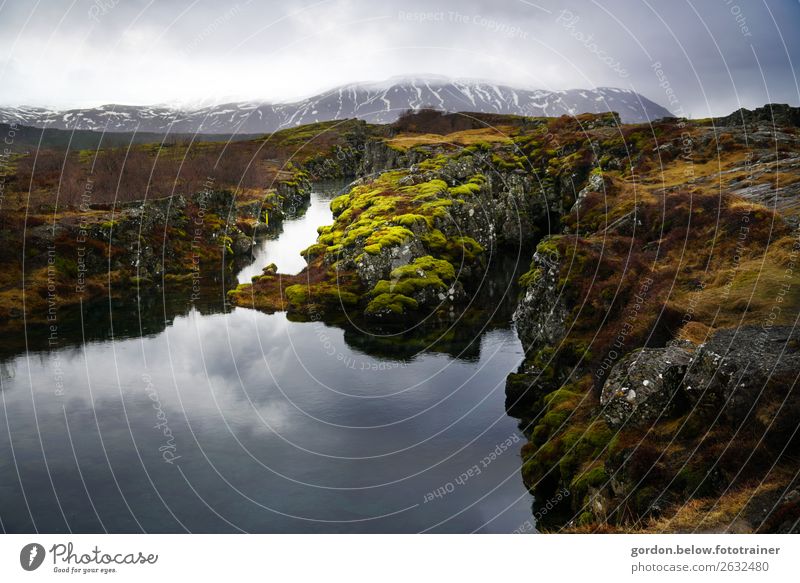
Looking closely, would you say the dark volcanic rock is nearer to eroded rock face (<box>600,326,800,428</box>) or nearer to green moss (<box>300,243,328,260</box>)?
green moss (<box>300,243,328,260</box>)

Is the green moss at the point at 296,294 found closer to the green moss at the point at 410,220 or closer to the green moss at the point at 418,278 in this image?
the green moss at the point at 418,278

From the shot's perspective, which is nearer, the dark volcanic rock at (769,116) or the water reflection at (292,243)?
the dark volcanic rock at (769,116)

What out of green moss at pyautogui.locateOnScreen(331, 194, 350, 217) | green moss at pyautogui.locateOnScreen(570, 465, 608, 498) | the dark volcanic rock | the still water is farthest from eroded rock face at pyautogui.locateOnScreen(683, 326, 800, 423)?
green moss at pyautogui.locateOnScreen(331, 194, 350, 217)

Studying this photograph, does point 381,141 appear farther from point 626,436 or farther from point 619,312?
point 626,436

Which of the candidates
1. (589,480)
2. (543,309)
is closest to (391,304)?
(543,309)

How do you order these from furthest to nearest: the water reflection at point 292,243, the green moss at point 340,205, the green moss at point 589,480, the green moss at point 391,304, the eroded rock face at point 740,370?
the green moss at point 340,205 < the water reflection at point 292,243 < the green moss at point 391,304 < the green moss at point 589,480 < the eroded rock face at point 740,370

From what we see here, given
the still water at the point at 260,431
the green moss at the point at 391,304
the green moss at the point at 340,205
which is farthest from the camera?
the green moss at the point at 340,205

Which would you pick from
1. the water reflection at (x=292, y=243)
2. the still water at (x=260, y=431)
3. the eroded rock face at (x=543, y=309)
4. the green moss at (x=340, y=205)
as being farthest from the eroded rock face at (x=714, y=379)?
the green moss at (x=340, y=205)
